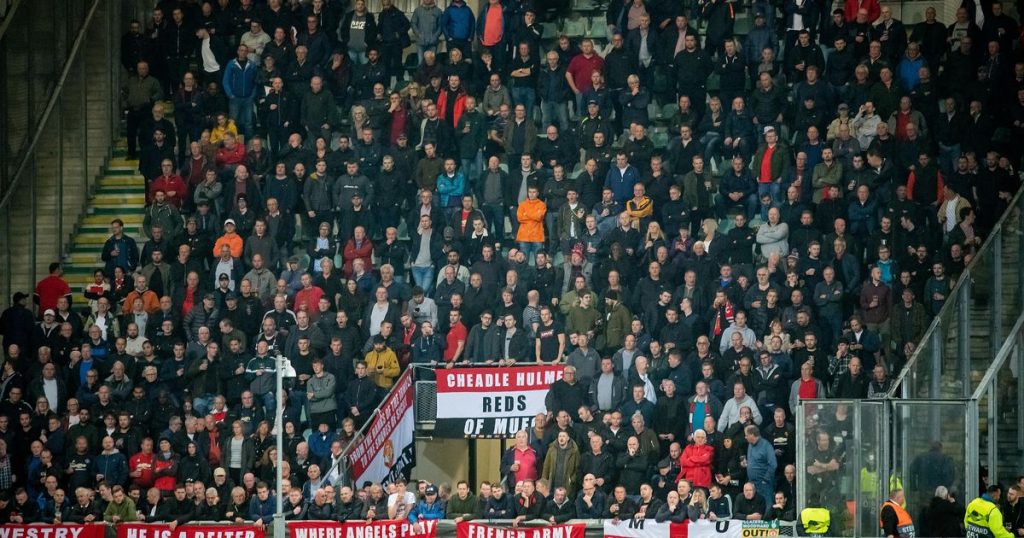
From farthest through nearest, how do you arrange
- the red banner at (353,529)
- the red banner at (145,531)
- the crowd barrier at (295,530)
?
the red banner at (145,531) < the red banner at (353,529) < the crowd barrier at (295,530)

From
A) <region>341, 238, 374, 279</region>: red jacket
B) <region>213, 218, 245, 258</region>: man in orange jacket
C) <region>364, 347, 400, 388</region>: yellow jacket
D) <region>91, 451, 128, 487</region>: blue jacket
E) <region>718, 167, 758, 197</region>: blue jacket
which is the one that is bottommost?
<region>91, 451, 128, 487</region>: blue jacket

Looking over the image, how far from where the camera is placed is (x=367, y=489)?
2472 centimetres

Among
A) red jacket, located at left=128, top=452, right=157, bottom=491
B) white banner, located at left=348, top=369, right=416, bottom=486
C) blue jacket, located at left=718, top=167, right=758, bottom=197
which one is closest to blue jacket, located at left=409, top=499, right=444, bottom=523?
white banner, located at left=348, top=369, right=416, bottom=486

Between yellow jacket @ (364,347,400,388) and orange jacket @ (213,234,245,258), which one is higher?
orange jacket @ (213,234,245,258)

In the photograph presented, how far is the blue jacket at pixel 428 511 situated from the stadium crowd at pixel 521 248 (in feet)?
0.20

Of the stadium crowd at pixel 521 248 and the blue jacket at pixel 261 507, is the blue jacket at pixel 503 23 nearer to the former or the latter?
the stadium crowd at pixel 521 248

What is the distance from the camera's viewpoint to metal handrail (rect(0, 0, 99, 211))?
31.8m

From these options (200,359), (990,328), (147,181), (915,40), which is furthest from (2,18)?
(990,328)

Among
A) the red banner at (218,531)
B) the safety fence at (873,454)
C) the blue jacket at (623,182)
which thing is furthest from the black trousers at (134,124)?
the safety fence at (873,454)

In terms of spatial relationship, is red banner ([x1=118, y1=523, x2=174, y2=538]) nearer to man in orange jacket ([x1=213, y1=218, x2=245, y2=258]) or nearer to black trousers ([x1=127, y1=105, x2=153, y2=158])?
man in orange jacket ([x1=213, y1=218, x2=245, y2=258])

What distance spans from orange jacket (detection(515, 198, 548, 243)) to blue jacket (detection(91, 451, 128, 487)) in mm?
6745

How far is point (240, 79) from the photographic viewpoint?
101 feet

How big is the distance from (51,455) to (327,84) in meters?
7.78

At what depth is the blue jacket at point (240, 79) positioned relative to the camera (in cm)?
3086
